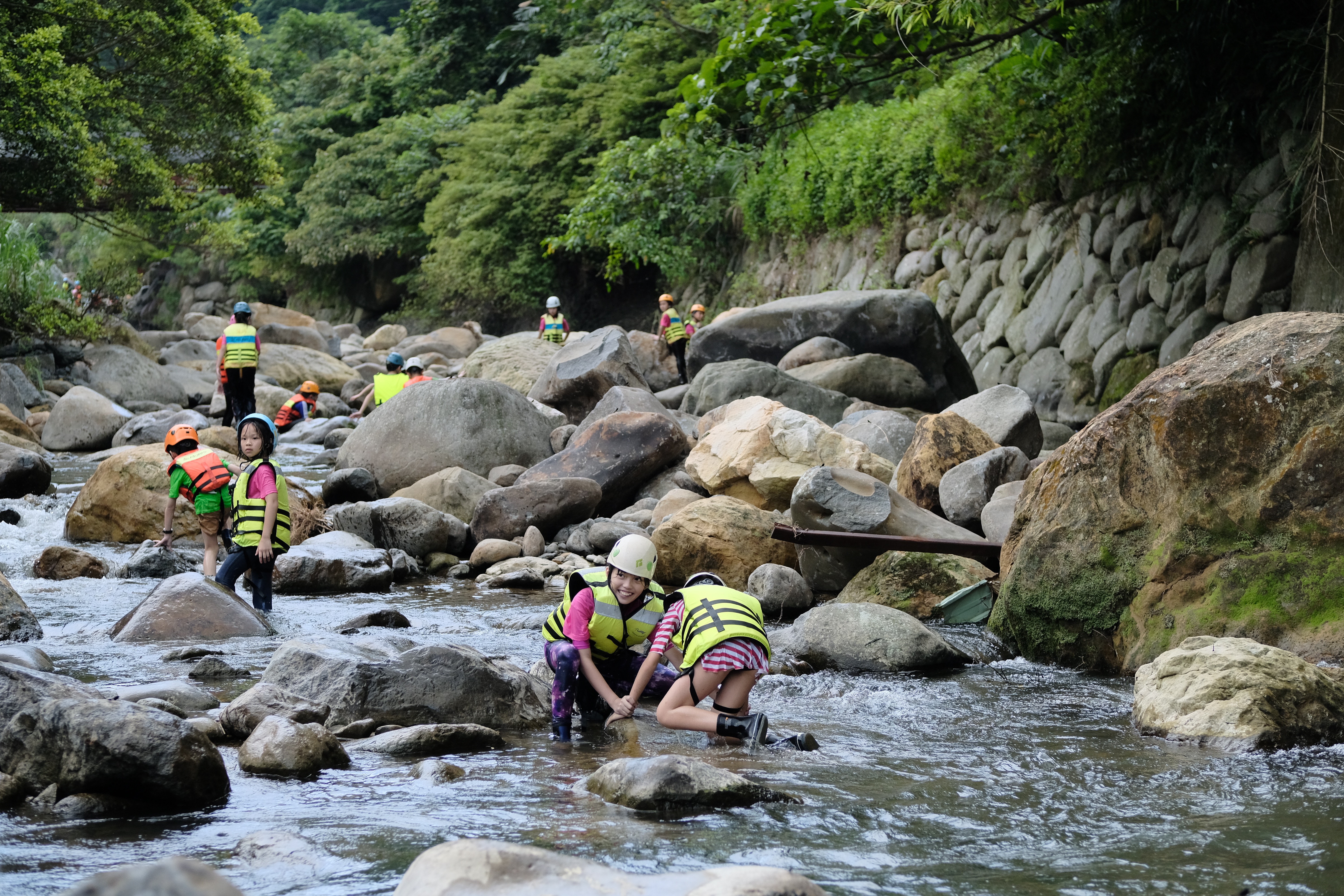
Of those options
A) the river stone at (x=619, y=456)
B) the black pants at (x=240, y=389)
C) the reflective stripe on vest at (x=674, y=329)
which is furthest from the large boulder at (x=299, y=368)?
the river stone at (x=619, y=456)

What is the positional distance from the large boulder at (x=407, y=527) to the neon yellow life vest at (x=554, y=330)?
9.73 metres

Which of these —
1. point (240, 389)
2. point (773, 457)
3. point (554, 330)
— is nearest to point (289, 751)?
point (773, 457)

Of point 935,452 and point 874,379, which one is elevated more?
point 874,379

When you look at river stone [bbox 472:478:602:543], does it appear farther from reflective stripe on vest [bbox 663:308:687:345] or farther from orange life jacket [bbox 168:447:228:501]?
reflective stripe on vest [bbox 663:308:687:345]

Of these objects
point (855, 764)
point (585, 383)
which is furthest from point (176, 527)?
point (855, 764)

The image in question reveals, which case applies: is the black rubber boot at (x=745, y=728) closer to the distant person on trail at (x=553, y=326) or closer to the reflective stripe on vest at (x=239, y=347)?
the reflective stripe on vest at (x=239, y=347)

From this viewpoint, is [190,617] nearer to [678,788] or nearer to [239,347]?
[678,788]

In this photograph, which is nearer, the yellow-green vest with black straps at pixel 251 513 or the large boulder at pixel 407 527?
the yellow-green vest with black straps at pixel 251 513

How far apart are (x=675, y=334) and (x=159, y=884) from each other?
17977 millimetres

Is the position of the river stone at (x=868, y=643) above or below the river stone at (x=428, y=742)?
above

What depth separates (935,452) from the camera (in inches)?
384

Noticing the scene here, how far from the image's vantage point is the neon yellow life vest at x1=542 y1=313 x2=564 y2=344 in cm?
2053

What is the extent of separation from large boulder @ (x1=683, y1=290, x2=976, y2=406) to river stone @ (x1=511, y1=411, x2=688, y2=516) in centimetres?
386

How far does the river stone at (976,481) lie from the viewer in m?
9.16
